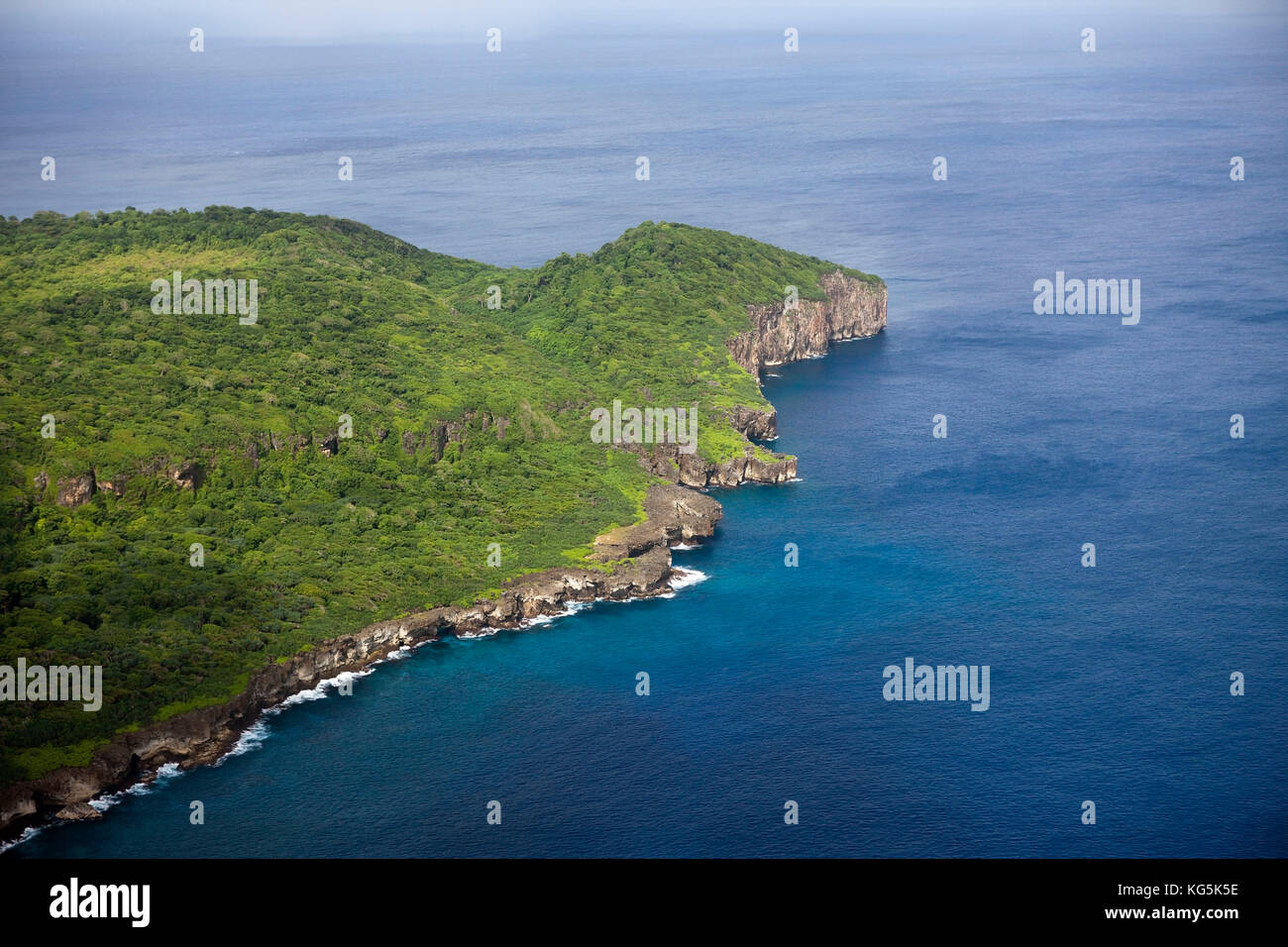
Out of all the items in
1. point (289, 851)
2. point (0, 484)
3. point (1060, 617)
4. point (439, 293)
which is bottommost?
point (289, 851)

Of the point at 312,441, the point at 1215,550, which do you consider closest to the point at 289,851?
the point at 312,441

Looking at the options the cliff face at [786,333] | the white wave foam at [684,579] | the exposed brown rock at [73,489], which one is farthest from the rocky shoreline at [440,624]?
the exposed brown rock at [73,489]

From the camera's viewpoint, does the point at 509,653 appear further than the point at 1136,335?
No

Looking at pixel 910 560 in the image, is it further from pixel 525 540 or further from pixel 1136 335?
pixel 1136 335

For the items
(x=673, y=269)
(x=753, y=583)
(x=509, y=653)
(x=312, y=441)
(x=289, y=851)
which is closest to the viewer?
(x=289, y=851)

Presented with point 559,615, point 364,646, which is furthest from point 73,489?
point 559,615

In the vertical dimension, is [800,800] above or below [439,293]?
below

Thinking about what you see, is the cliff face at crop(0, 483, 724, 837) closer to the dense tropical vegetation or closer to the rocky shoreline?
the rocky shoreline
